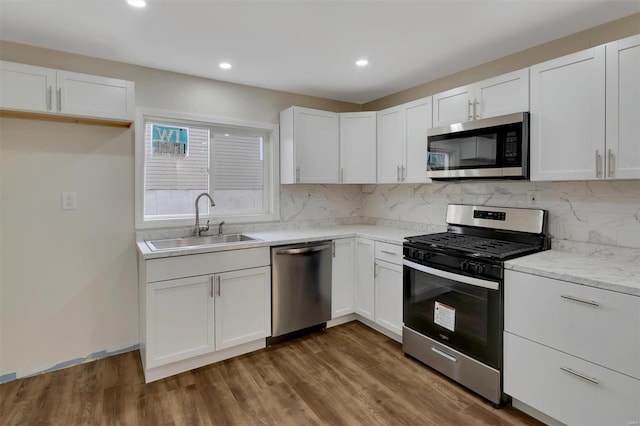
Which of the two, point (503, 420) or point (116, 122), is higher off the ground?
point (116, 122)

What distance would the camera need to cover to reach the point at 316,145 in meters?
3.35

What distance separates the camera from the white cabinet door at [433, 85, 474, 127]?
2.52m

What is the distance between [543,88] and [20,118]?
11.8 ft

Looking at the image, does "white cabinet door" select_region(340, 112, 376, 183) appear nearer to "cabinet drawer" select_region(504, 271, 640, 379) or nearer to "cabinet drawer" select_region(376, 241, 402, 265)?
"cabinet drawer" select_region(376, 241, 402, 265)

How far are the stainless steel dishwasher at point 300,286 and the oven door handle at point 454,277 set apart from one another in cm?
77

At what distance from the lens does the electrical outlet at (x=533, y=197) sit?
2.42 m

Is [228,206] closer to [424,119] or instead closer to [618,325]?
[424,119]

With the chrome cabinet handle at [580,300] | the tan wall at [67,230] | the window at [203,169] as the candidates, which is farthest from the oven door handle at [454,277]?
the tan wall at [67,230]

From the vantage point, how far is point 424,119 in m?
2.88

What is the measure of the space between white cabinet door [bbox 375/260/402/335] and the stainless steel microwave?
0.89 m

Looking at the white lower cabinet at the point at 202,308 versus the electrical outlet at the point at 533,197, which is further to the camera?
the electrical outlet at the point at 533,197

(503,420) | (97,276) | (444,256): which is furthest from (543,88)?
(97,276)

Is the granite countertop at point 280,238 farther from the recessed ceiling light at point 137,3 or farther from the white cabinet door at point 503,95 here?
the recessed ceiling light at point 137,3

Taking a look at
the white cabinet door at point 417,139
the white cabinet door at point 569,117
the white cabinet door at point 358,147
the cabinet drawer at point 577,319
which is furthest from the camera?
the white cabinet door at point 358,147
